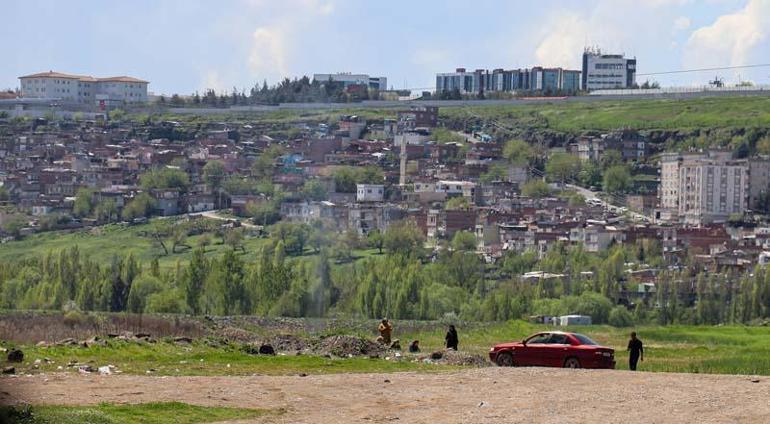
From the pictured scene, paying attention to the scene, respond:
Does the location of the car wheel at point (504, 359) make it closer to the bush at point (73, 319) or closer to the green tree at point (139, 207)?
the bush at point (73, 319)

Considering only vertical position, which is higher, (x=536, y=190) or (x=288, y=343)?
(x=536, y=190)

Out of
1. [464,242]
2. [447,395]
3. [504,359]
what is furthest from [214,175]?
[447,395]

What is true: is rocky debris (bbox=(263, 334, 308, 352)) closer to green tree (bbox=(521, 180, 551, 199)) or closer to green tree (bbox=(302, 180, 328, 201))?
green tree (bbox=(302, 180, 328, 201))

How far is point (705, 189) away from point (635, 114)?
94.6 ft

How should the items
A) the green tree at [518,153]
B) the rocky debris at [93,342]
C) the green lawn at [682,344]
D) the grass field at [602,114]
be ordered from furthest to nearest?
the grass field at [602,114] → the green tree at [518,153] → the green lawn at [682,344] → the rocky debris at [93,342]

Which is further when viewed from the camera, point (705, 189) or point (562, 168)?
point (562, 168)

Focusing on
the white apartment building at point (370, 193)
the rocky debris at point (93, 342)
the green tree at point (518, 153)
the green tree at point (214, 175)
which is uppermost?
the green tree at point (518, 153)

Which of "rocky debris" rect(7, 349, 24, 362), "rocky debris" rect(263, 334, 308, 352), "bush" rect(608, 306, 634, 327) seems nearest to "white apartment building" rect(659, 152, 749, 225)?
"bush" rect(608, 306, 634, 327)

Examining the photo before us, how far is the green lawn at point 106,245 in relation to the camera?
89.6 metres

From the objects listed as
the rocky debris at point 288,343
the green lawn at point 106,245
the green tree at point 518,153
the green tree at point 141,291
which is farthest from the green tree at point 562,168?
the rocky debris at point 288,343

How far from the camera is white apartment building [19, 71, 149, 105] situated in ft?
561

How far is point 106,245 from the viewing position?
9538cm

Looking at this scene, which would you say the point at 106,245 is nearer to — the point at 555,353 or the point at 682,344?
the point at 682,344

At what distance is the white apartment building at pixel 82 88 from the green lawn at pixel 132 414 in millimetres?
148114
